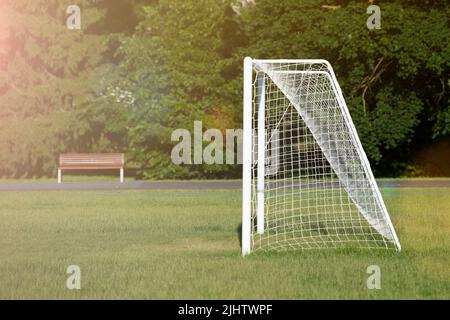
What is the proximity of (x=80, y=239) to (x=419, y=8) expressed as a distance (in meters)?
15.0

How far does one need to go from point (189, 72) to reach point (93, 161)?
3849 mm

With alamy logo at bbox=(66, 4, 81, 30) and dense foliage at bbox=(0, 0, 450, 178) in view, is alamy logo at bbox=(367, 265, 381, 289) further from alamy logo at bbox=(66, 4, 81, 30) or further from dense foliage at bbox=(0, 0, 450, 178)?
alamy logo at bbox=(66, 4, 81, 30)

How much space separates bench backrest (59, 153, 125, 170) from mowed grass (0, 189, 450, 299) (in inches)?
330

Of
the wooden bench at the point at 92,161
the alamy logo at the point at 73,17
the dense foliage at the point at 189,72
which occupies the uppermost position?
the alamy logo at the point at 73,17

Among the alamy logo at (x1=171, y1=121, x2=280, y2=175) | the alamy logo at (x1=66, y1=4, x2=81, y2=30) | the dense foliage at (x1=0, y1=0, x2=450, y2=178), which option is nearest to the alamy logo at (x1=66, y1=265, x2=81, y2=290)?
the dense foliage at (x1=0, y1=0, x2=450, y2=178)

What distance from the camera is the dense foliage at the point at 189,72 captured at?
2394cm

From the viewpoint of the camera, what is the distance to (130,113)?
2616cm

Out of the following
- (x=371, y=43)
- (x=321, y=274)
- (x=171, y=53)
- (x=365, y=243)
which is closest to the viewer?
(x=321, y=274)

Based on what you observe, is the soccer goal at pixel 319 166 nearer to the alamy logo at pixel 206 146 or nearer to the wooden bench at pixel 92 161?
the alamy logo at pixel 206 146

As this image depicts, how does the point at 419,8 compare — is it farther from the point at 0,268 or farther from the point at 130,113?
the point at 0,268

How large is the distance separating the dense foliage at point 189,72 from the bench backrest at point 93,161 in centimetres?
64

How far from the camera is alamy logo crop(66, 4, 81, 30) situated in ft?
89.8

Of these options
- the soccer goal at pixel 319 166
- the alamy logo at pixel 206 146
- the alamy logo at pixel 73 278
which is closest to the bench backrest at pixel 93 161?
the alamy logo at pixel 206 146
